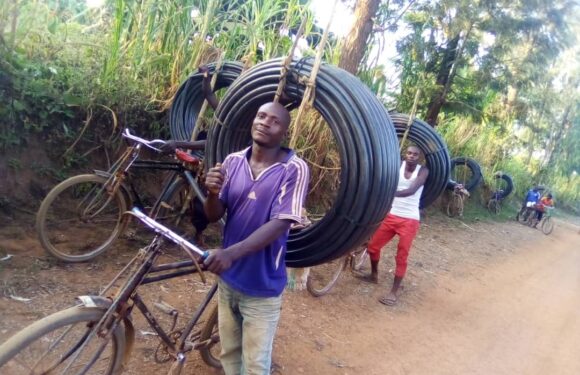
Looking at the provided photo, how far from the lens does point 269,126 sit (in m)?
2.09

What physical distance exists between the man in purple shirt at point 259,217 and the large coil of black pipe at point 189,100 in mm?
2655

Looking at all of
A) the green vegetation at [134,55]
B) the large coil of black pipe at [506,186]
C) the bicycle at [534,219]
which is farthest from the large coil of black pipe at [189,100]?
the bicycle at [534,219]

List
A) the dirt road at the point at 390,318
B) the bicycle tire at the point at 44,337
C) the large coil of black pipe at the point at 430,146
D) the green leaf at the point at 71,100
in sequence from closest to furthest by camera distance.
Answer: the bicycle tire at the point at 44,337 < the dirt road at the point at 390,318 < the green leaf at the point at 71,100 < the large coil of black pipe at the point at 430,146

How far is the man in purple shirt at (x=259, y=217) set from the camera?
Result: 78.0 inches

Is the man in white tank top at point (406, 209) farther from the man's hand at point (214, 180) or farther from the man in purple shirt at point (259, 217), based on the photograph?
the man's hand at point (214, 180)

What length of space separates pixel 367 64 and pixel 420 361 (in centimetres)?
385

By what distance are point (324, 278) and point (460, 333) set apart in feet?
4.96

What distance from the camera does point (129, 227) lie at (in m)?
4.61

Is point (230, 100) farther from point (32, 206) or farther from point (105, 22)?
point (105, 22)

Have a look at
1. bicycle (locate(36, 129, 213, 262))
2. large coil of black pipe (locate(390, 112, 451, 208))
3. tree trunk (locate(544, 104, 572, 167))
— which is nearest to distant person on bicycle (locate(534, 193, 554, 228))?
tree trunk (locate(544, 104, 572, 167))

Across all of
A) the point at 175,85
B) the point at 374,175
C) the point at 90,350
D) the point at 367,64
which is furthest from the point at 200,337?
the point at 367,64

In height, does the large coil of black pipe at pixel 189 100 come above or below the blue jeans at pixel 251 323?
above

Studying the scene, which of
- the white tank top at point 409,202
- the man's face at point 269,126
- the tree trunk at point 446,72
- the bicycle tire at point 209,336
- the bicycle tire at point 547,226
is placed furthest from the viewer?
the bicycle tire at point 547,226

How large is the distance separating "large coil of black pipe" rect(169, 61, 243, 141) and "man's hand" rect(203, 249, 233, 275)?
10.0 feet
